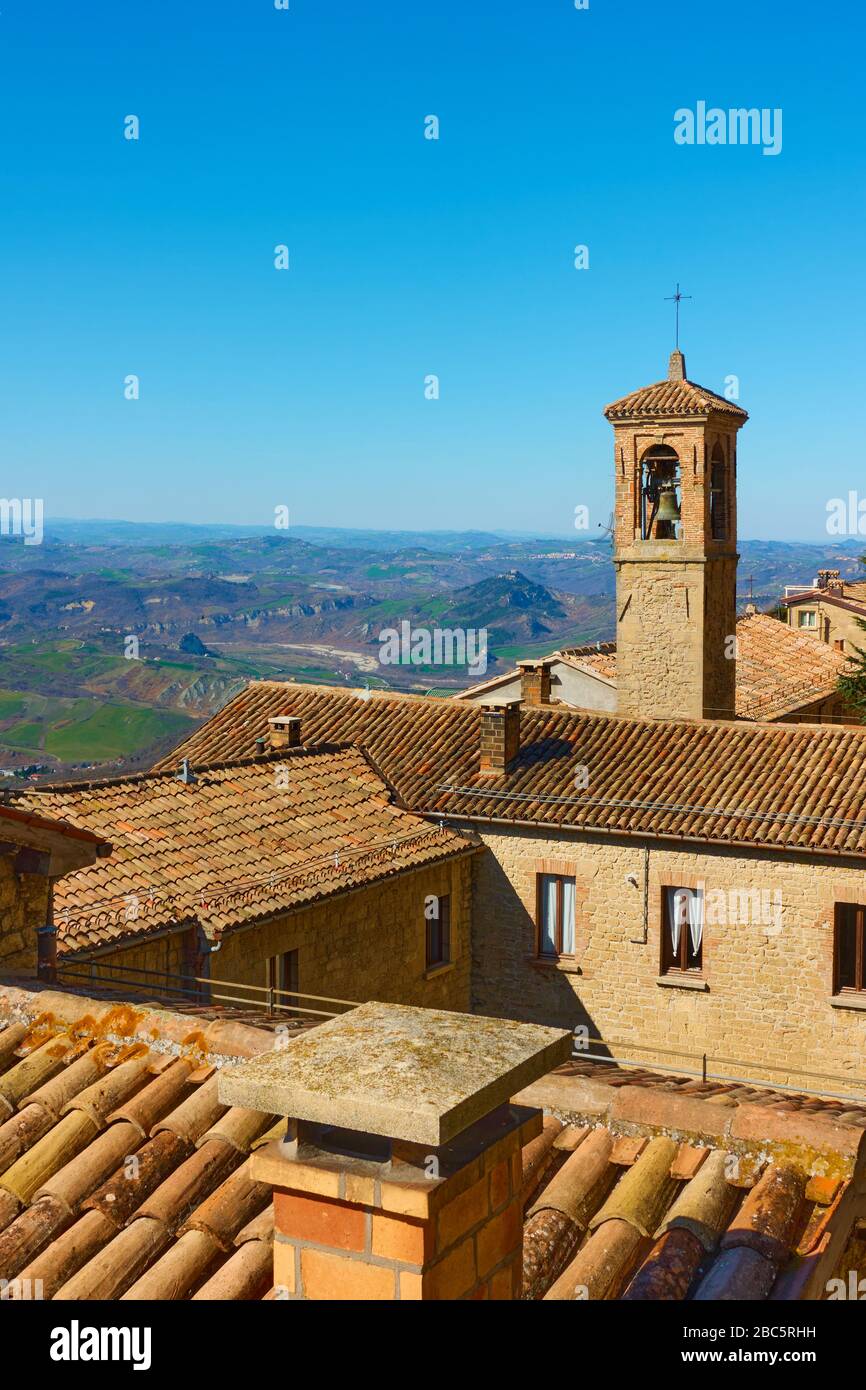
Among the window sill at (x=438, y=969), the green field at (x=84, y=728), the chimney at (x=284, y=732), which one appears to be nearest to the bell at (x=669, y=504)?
the chimney at (x=284, y=732)

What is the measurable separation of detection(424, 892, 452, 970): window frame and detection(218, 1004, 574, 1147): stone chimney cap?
15.2 m

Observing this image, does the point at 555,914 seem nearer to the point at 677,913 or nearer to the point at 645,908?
the point at 645,908

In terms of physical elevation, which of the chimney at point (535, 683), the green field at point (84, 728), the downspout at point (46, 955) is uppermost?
the chimney at point (535, 683)

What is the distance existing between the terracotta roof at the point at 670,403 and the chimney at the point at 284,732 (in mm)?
9804

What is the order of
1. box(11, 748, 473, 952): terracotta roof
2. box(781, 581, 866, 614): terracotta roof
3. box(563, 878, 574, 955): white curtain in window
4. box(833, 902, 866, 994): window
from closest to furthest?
box(11, 748, 473, 952): terracotta roof → box(833, 902, 866, 994): window → box(563, 878, 574, 955): white curtain in window → box(781, 581, 866, 614): terracotta roof

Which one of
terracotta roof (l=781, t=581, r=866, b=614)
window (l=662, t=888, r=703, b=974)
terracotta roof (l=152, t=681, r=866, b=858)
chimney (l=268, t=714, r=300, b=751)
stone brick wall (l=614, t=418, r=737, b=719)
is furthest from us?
terracotta roof (l=781, t=581, r=866, b=614)

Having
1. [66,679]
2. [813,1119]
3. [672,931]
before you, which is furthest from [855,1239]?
[66,679]

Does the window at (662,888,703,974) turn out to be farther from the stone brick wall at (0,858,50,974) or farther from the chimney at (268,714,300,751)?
the stone brick wall at (0,858,50,974)

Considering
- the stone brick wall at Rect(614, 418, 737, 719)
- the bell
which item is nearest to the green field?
the stone brick wall at Rect(614, 418, 737, 719)

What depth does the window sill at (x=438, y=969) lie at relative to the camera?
19.2 metres

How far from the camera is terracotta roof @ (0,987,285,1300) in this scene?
4.89m

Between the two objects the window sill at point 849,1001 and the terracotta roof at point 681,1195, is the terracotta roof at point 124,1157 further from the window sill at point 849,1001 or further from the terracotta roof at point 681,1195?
the window sill at point 849,1001

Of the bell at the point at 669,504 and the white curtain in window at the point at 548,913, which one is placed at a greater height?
the bell at the point at 669,504

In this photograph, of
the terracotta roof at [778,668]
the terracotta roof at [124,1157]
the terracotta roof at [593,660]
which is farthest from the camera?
the terracotta roof at [778,668]
